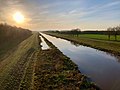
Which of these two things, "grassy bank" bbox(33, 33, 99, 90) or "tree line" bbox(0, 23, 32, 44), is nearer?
"grassy bank" bbox(33, 33, 99, 90)

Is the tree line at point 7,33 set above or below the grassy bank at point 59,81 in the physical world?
above

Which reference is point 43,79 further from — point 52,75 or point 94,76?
point 94,76

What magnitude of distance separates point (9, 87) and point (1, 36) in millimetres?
35307

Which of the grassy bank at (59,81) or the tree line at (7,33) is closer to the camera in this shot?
the grassy bank at (59,81)

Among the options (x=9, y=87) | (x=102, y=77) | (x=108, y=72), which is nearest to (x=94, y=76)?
(x=102, y=77)

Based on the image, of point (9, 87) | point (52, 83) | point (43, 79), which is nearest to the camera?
point (9, 87)

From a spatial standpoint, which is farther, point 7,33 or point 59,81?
point 7,33

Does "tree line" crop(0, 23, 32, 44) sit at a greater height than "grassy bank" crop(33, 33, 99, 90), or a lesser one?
greater

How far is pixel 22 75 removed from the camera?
55.1ft

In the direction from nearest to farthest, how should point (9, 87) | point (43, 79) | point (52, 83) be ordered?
point (9, 87) → point (52, 83) → point (43, 79)

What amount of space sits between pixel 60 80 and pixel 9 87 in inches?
145

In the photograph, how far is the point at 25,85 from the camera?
13.9 metres

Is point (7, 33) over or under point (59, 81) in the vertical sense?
over

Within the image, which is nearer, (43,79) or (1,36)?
(43,79)
